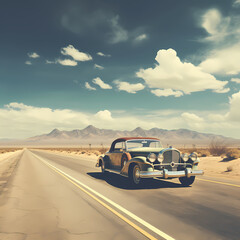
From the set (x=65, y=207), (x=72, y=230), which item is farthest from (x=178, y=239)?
(x=65, y=207)

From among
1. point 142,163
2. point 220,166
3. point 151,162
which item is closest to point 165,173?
point 151,162

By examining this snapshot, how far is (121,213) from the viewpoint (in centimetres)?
576

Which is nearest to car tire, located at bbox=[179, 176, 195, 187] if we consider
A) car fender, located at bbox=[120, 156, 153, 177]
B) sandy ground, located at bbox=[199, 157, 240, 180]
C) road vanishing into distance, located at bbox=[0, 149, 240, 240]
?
road vanishing into distance, located at bbox=[0, 149, 240, 240]

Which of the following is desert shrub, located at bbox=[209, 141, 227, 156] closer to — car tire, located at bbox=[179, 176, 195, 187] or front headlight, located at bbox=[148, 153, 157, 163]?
car tire, located at bbox=[179, 176, 195, 187]

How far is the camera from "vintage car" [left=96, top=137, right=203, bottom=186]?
872cm

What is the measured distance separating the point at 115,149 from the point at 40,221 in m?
6.72

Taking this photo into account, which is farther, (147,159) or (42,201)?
(147,159)

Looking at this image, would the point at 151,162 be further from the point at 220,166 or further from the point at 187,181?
the point at 220,166

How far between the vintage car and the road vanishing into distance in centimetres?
58

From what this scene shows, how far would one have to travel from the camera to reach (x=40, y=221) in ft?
17.5

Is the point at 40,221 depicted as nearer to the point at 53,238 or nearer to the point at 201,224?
the point at 53,238

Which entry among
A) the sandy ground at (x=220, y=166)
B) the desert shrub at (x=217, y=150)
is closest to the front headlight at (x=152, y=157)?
the sandy ground at (x=220, y=166)

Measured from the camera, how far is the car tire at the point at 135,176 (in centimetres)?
914

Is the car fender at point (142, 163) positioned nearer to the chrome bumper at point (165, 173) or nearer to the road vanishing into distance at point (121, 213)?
the chrome bumper at point (165, 173)
